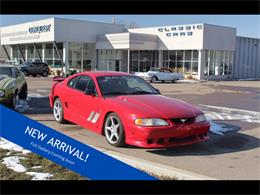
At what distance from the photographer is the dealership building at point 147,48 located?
123ft

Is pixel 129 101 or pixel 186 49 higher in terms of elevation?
pixel 186 49

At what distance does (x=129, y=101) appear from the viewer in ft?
22.4

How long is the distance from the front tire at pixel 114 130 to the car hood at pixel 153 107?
273mm

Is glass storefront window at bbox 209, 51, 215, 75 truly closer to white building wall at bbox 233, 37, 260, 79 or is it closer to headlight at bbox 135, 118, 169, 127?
white building wall at bbox 233, 37, 260, 79

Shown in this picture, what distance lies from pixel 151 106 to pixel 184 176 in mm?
1965

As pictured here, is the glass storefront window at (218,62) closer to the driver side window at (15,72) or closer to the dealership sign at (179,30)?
the dealership sign at (179,30)

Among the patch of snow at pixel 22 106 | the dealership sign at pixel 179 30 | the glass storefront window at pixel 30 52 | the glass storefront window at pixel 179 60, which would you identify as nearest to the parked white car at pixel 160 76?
the dealership sign at pixel 179 30

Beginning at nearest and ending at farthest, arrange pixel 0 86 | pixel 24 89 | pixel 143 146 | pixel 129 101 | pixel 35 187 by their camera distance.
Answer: pixel 35 187 → pixel 143 146 → pixel 129 101 → pixel 0 86 → pixel 24 89

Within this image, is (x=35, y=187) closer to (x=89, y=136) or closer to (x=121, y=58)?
(x=89, y=136)

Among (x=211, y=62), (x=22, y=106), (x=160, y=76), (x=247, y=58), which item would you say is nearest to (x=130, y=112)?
(x=22, y=106)

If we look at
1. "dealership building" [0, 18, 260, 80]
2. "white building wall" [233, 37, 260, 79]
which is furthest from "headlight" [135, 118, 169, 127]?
"white building wall" [233, 37, 260, 79]

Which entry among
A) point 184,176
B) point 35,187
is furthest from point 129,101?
point 35,187

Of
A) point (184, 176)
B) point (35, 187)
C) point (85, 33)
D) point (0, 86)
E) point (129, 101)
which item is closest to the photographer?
point (35, 187)

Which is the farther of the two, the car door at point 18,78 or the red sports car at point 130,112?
the car door at point 18,78
